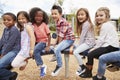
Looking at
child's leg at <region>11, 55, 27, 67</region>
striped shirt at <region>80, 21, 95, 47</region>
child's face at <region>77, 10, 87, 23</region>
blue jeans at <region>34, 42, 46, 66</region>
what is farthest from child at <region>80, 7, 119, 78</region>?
child's leg at <region>11, 55, 27, 67</region>

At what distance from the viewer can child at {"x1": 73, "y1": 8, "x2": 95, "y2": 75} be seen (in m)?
5.68

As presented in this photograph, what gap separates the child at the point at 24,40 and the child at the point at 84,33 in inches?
33.4

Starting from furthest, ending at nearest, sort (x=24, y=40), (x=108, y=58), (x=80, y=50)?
(x=24, y=40) < (x=80, y=50) < (x=108, y=58)

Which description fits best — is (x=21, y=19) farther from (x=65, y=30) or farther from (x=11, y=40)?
(x=65, y=30)

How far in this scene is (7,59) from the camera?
543 centimetres

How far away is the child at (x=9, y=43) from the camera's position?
545 cm

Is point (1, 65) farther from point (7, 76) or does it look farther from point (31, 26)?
point (31, 26)

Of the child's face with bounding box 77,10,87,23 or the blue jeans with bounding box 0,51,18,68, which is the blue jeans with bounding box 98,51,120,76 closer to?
the child's face with bounding box 77,10,87,23

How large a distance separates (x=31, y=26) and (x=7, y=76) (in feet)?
3.69

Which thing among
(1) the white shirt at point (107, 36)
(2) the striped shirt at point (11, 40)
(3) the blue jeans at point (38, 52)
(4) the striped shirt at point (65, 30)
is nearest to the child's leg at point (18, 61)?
(2) the striped shirt at point (11, 40)

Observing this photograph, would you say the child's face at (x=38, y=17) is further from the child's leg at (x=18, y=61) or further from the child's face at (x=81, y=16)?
the child's leg at (x=18, y=61)

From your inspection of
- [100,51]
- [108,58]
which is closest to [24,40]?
[100,51]

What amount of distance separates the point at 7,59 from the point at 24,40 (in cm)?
55

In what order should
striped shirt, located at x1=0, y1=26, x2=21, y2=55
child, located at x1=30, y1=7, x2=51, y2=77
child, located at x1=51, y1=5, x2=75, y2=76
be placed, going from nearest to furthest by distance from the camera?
striped shirt, located at x1=0, y1=26, x2=21, y2=55 → child, located at x1=30, y1=7, x2=51, y2=77 → child, located at x1=51, y1=5, x2=75, y2=76
